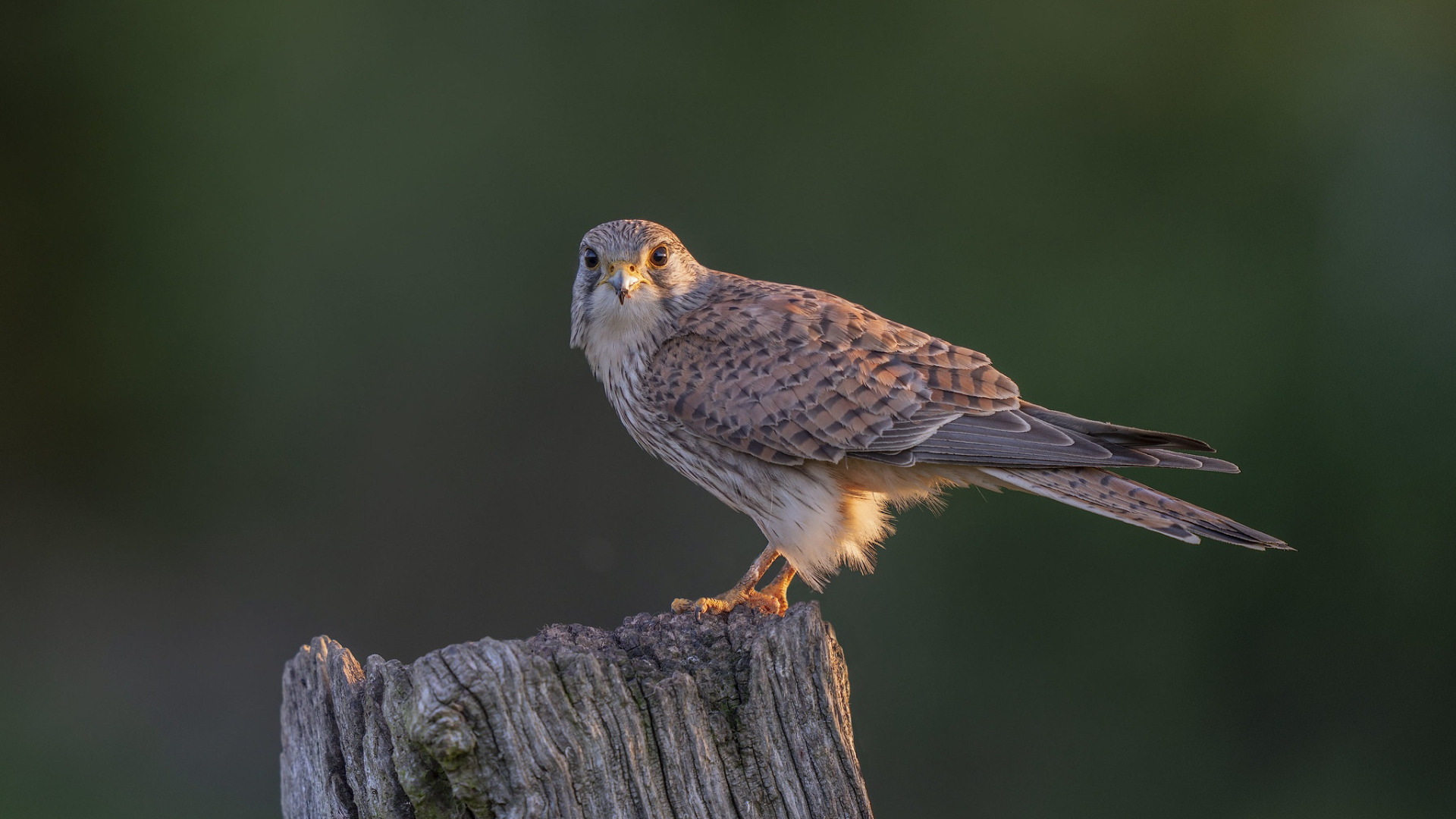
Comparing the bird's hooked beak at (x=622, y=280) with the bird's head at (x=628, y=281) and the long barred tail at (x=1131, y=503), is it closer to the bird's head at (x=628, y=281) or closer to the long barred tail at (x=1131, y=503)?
the bird's head at (x=628, y=281)

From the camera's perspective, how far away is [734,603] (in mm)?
2984

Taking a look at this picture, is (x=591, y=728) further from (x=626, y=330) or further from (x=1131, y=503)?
(x=626, y=330)

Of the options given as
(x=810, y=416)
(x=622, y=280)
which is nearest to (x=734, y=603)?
(x=810, y=416)

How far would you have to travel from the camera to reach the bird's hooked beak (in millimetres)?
3037

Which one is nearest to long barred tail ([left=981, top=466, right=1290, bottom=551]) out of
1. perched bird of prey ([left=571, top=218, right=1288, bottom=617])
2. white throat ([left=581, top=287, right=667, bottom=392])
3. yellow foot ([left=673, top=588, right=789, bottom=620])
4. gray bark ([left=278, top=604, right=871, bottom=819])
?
perched bird of prey ([left=571, top=218, right=1288, bottom=617])

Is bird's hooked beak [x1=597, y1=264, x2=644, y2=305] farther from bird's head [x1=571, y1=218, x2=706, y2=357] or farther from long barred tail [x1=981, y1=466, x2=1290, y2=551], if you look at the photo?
long barred tail [x1=981, y1=466, x2=1290, y2=551]

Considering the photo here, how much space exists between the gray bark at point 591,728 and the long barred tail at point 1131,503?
84 cm

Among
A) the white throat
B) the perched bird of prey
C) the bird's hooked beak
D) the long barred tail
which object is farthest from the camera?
the white throat

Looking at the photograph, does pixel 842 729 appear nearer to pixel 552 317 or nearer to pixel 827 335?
pixel 827 335

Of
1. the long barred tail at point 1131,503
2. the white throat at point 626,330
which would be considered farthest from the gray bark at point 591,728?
the white throat at point 626,330

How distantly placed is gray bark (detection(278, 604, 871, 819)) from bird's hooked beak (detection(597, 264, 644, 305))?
1.19 m

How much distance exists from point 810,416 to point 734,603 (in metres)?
0.59

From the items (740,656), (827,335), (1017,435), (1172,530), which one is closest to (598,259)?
(827,335)

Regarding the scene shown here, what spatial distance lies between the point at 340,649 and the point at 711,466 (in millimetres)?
1218
